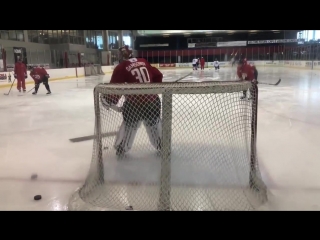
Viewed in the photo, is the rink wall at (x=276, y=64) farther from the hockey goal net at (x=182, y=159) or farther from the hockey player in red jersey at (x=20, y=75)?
the hockey goal net at (x=182, y=159)

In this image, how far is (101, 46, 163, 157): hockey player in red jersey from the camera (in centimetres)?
181

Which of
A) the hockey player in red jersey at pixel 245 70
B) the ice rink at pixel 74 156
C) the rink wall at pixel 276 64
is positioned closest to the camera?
the ice rink at pixel 74 156

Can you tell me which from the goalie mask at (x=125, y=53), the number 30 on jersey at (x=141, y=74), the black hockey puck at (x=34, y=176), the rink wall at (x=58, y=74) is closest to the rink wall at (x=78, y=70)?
the rink wall at (x=58, y=74)

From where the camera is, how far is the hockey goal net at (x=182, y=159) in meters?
1.50

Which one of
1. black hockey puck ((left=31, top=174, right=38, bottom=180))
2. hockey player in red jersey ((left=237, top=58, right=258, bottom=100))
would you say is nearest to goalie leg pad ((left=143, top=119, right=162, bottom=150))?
black hockey puck ((left=31, top=174, right=38, bottom=180))

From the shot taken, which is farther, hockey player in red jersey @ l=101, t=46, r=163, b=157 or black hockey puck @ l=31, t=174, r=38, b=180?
black hockey puck @ l=31, t=174, r=38, b=180

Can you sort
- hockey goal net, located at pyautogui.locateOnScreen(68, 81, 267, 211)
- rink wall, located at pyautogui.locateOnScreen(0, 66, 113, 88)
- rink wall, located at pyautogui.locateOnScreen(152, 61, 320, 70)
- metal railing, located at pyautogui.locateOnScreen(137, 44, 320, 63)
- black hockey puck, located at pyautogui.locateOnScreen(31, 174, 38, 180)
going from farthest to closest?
1. metal railing, located at pyautogui.locateOnScreen(137, 44, 320, 63)
2. rink wall, located at pyautogui.locateOnScreen(152, 61, 320, 70)
3. rink wall, located at pyautogui.locateOnScreen(0, 66, 113, 88)
4. black hockey puck, located at pyautogui.locateOnScreen(31, 174, 38, 180)
5. hockey goal net, located at pyautogui.locateOnScreen(68, 81, 267, 211)

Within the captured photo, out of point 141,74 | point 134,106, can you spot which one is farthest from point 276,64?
point 134,106

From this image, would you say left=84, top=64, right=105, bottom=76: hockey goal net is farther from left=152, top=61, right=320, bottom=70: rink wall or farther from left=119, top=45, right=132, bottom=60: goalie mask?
left=119, top=45, right=132, bottom=60: goalie mask

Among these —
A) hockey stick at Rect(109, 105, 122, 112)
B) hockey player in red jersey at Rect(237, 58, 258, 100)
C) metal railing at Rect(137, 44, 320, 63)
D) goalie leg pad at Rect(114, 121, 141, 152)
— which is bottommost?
goalie leg pad at Rect(114, 121, 141, 152)

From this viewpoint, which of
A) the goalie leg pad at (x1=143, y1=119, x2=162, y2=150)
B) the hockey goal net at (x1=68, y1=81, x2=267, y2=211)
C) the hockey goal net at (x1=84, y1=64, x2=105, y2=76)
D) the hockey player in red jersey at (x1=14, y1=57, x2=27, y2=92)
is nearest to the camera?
the hockey goal net at (x1=68, y1=81, x2=267, y2=211)

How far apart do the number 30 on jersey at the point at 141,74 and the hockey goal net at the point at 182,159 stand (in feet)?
0.94

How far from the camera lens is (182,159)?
7.22 ft
